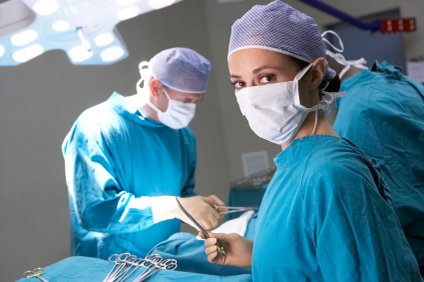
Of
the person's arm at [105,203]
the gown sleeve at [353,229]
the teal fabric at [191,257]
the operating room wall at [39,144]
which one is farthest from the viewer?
the operating room wall at [39,144]

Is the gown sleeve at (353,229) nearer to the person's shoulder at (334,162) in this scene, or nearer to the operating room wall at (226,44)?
the person's shoulder at (334,162)

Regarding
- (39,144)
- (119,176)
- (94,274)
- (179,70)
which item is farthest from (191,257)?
(39,144)

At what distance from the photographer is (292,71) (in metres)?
1.02

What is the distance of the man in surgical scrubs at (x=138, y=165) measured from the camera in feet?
5.16

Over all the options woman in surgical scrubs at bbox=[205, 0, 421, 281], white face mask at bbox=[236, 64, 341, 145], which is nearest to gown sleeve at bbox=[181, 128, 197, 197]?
woman in surgical scrubs at bbox=[205, 0, 421, 281]

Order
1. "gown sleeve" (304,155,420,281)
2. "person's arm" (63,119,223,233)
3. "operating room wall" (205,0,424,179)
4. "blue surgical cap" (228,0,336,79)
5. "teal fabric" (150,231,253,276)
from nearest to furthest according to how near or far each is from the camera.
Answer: "gown sleeve" (304,155,420,281) → "blue surgical cap" (228,0,336,79) → "teal fabric" (150,231,253,276) → "person's arm" (63,119,223,233) → "operating room wall" (205,0,424,179)

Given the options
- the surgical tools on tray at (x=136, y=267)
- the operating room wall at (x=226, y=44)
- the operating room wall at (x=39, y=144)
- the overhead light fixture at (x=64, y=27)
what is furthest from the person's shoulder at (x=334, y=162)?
the operating room wall at (x=226, y=44)

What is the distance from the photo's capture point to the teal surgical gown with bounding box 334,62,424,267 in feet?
4.76

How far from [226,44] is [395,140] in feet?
6.41

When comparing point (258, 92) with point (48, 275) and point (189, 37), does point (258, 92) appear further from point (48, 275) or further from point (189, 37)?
point (189, 37)

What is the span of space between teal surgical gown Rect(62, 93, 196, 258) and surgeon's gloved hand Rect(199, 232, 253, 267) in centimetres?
41

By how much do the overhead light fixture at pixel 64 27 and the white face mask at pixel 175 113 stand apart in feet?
1.18

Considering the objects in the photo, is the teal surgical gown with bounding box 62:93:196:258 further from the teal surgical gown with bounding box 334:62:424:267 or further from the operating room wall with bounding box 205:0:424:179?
the operating room wall with bounding box 205:0:424:179

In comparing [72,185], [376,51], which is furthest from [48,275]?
[376,51]
